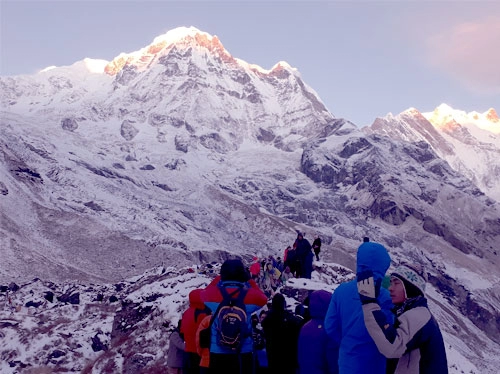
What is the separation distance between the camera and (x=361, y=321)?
15.4 ft

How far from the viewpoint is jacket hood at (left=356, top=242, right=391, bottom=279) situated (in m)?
4.62

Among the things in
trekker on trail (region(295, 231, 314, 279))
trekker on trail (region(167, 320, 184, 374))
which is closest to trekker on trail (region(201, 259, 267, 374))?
trekker on trail (region(167, 320, 184, 374))

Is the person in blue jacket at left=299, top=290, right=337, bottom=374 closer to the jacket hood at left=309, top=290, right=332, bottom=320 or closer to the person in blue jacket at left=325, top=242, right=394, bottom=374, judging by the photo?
the jacket hood at left=309, top=290, right=332, bottom=320

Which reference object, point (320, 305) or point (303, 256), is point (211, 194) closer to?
point (303, 256)

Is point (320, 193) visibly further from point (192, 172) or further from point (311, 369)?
point (311, 369)

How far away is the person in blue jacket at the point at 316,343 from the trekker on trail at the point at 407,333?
1475mm

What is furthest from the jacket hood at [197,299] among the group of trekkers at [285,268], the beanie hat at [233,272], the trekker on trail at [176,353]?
the group of trekkers at [285,268]

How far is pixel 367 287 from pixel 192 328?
2.45 metres

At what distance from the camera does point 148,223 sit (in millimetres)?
94750

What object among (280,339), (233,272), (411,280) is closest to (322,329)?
(280,339)

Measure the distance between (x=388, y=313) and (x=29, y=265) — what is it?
217 feet

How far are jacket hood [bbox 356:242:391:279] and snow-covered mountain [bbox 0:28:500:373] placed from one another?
55965 mm

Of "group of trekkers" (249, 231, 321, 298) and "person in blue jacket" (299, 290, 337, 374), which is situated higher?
"group of trekkers" (249, 231, 321, 298)

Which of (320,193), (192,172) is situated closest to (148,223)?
(192,172)
